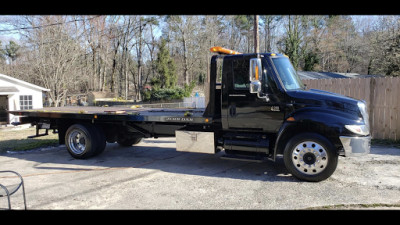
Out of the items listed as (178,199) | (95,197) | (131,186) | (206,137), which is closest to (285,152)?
(206,137)

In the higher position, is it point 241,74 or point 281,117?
point 241,74

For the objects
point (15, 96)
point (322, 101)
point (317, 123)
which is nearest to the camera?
point (317, 123)

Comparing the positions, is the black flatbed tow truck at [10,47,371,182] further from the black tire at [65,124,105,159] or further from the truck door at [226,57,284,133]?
the black tire at [65,124,105,159]

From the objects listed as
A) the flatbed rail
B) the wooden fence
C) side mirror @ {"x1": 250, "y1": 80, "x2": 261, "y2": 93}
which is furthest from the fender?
the wooden fence

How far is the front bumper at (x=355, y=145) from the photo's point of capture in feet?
17.7

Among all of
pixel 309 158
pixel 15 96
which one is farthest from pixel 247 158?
pixel 15 96

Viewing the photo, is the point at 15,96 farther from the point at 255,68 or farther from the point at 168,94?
the point at 255,68

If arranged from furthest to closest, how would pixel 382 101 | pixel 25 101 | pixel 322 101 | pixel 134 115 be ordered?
pixel 25 101 < pixel 382 101 < pixel 134 115 < pixel 322 101

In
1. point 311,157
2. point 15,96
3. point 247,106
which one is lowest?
point 311,157

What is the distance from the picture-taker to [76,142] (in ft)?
27.5

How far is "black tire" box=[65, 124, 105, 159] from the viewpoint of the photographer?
804 cm

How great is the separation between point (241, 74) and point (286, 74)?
0.94m

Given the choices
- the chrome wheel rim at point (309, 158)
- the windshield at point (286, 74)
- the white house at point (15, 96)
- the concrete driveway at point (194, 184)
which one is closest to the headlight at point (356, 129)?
the chrome wheel rim at point (309, 158)

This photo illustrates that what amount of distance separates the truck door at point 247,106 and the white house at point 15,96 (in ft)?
63.2
